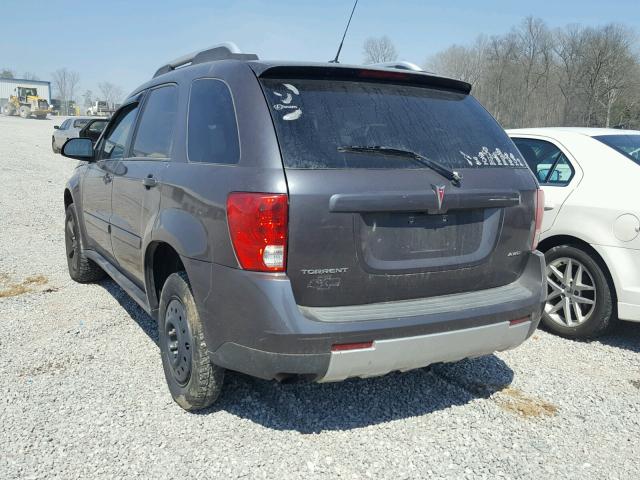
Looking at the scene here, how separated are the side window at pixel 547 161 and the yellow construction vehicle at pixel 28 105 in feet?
222

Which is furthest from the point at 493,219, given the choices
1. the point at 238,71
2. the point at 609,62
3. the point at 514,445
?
the point at 609,62

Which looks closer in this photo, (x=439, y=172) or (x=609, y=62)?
(x=439, y=172)

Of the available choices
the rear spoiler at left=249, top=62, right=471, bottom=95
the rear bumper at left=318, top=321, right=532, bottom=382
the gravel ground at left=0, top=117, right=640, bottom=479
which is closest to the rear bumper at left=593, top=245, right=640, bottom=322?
the gravel ground at left=0, top=117, right=640, bottom=479

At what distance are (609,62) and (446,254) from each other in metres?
55.8

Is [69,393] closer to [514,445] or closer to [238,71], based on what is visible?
[238,71]

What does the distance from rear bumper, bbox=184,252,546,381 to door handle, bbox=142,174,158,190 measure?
0.72 metres

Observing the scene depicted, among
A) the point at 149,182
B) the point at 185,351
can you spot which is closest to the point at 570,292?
the point at 185,351

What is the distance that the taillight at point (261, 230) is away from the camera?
2.53 metres

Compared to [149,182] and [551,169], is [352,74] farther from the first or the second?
[551,169]

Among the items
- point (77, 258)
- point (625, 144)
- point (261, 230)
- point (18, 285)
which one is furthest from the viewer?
point (18, 285)

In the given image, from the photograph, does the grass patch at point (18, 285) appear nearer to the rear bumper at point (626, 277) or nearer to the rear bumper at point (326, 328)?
the rear bumper at point (326, 328)

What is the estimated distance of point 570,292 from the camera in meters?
4.75

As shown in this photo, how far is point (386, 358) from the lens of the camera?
2.69 metres

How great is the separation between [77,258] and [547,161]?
14.8ft
